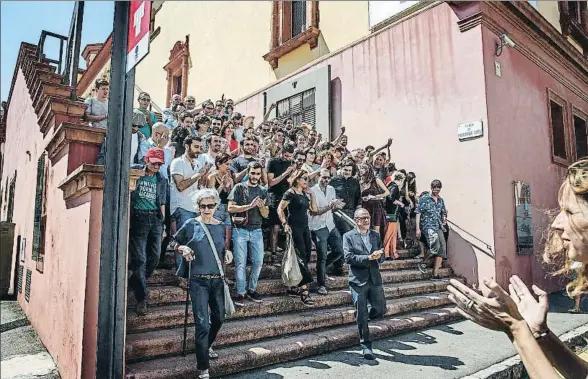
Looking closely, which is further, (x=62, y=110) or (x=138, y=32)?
(x=62, y=110)

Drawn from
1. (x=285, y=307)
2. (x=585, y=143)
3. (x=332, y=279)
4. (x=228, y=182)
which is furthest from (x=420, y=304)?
(x=585, y=143)

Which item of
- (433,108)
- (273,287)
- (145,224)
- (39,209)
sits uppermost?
(433,108)

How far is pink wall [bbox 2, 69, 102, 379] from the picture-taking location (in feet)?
13.1

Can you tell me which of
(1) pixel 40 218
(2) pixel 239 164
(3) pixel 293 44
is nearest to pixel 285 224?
(2) pixel 239 164

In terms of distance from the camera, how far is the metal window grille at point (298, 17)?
13370mm

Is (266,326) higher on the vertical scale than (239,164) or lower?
lower

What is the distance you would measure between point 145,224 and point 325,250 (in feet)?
9.21

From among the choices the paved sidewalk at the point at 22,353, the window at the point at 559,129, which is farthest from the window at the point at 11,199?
the window at the point at 559,129

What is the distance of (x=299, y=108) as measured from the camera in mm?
13102

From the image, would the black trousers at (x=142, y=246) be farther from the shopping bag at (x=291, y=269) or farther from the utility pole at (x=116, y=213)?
the shopping bag at (x=291, y=269)

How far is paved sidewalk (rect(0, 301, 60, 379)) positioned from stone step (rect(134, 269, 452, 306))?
3.47ft

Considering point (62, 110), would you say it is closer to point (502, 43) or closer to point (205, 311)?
point (205, 311)

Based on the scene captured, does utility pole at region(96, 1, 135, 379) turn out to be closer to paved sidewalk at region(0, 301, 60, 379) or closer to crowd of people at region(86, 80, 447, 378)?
crowd of people at region(86, 80, 447, 378)

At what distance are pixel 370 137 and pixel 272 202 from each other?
4875 millimetres
